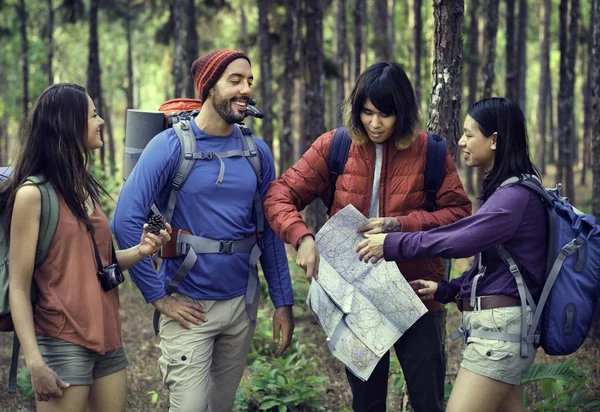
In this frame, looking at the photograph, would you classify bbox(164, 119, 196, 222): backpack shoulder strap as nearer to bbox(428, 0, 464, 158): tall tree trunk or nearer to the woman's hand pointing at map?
the woman's hand pointing at map

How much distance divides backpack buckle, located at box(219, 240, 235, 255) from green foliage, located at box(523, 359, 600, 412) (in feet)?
8.84

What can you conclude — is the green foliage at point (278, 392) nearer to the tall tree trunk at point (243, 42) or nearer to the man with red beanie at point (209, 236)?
the man with red beanie at point (209, 236)

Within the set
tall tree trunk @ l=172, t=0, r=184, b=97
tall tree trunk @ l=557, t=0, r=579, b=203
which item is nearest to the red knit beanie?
tall tree trunk @ l=557, t=0, r=579, b=203

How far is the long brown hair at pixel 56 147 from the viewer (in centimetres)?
347

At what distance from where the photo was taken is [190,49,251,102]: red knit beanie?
414cm

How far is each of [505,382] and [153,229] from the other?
Answer: 187cm


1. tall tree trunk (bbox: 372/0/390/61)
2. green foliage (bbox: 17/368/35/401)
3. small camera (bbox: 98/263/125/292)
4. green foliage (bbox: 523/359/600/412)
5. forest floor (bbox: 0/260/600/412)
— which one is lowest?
forest floor (bbox: 0/260/600/412)

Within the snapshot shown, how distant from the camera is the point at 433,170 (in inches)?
162

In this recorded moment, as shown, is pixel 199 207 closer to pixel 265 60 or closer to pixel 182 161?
pixel 182 161

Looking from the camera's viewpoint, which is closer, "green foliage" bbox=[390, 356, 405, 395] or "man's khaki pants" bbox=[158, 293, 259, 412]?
"man's khaki pants" bbox=[158, 293, 259, 412]

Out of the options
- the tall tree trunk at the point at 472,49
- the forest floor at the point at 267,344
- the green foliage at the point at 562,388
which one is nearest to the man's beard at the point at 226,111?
the forest floor at the point at 267,344

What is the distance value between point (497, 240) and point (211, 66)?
1.83 meters

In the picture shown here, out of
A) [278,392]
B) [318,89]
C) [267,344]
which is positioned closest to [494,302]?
[278,392]

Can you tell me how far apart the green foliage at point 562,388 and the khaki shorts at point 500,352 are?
2.13m
